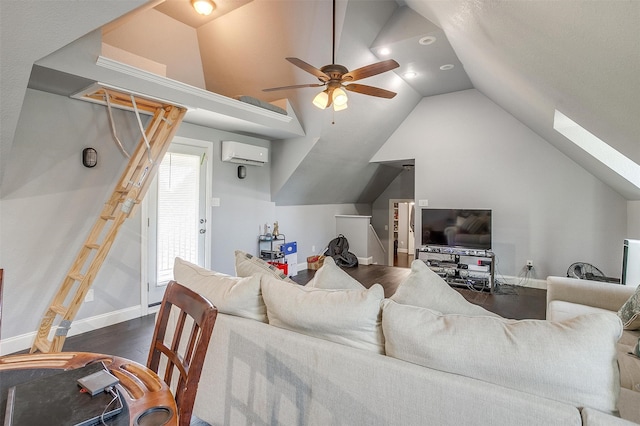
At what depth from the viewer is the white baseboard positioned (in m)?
2.74

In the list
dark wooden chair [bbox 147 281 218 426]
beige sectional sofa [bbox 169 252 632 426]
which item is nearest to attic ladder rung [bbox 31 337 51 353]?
beige sectional sofa [bbox 169 252 632 426]

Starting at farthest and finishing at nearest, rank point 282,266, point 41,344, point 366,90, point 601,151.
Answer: point 282,266 → point 601,151 → point 366,90 → point 41,344

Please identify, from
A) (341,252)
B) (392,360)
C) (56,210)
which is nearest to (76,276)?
(56,210)

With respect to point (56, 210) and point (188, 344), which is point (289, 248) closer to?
point (56, 210)

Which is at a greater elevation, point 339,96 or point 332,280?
point 339,96

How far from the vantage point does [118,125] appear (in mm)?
3340

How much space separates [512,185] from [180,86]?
5078 mm

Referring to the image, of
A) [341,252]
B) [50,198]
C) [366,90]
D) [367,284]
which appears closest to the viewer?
[50,198]

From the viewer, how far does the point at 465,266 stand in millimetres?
5250

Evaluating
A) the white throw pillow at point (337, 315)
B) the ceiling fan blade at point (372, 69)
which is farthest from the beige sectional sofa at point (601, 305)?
the ceiling fan blade at point (372, 69)

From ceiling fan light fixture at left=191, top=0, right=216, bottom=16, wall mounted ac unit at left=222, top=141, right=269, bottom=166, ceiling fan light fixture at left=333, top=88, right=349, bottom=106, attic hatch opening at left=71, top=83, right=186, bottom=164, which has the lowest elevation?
wall mounted ac unit at left=222, top=141, right=269, bottom=166

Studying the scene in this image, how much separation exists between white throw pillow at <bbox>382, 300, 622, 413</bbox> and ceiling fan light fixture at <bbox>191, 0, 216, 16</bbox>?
12.2ft

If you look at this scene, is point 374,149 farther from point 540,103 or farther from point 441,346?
point 441,346

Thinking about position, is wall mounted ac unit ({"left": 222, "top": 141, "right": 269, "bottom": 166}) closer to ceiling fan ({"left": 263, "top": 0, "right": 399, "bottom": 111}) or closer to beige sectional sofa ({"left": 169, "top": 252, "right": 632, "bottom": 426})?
ceiling fan ({"left": 263, "top": 0, "right": 399, "bottom": 111})
